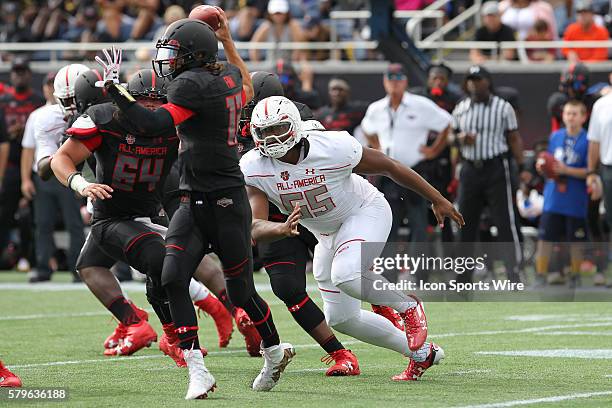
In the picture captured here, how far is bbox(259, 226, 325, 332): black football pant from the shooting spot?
22.6 ft

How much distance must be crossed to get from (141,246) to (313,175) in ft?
3.91

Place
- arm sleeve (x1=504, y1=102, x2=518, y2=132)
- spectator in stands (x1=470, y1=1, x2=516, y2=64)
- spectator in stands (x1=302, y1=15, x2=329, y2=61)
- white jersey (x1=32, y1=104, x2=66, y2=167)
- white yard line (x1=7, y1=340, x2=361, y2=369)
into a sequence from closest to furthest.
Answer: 1. white yard line (x1=7, y1=340, x2=361, y2=369)
2. white jersey (x1=32, y1=104, x2=66, y2=167)
3. arm sleeve (x1=504, y1=102, x2=518, y2=132)
4. spectator in stands (x1=470, y1=1, x2=516, y2=64)
5. spectator in stands (x1=302, y1=15, x2=329, y2=61)

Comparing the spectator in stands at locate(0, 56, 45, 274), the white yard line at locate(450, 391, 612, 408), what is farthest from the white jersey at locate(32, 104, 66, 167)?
the white yard line at locate(450, 391, 612, 408)

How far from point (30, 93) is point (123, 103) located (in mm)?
7832

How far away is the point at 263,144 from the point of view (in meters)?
6.28

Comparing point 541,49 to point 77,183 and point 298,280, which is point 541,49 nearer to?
point 298,280

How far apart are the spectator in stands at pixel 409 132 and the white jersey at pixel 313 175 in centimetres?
530

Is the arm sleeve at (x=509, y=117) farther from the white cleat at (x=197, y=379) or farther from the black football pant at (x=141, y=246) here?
the white cleat at (x=197, y=379)

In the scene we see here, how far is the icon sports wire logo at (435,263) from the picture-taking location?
1091 centimetres

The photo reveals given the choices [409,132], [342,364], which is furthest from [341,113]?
[342,364]

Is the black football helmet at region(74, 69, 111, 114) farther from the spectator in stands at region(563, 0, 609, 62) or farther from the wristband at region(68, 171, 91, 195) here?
the spectator in stands at region(563, 0, 609, 62)

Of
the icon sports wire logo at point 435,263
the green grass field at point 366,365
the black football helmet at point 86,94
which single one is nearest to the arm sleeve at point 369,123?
the icon sports wire logo at point 435,263

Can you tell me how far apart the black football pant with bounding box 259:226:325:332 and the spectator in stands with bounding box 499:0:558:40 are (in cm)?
902

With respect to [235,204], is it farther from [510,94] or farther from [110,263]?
[510,94]
